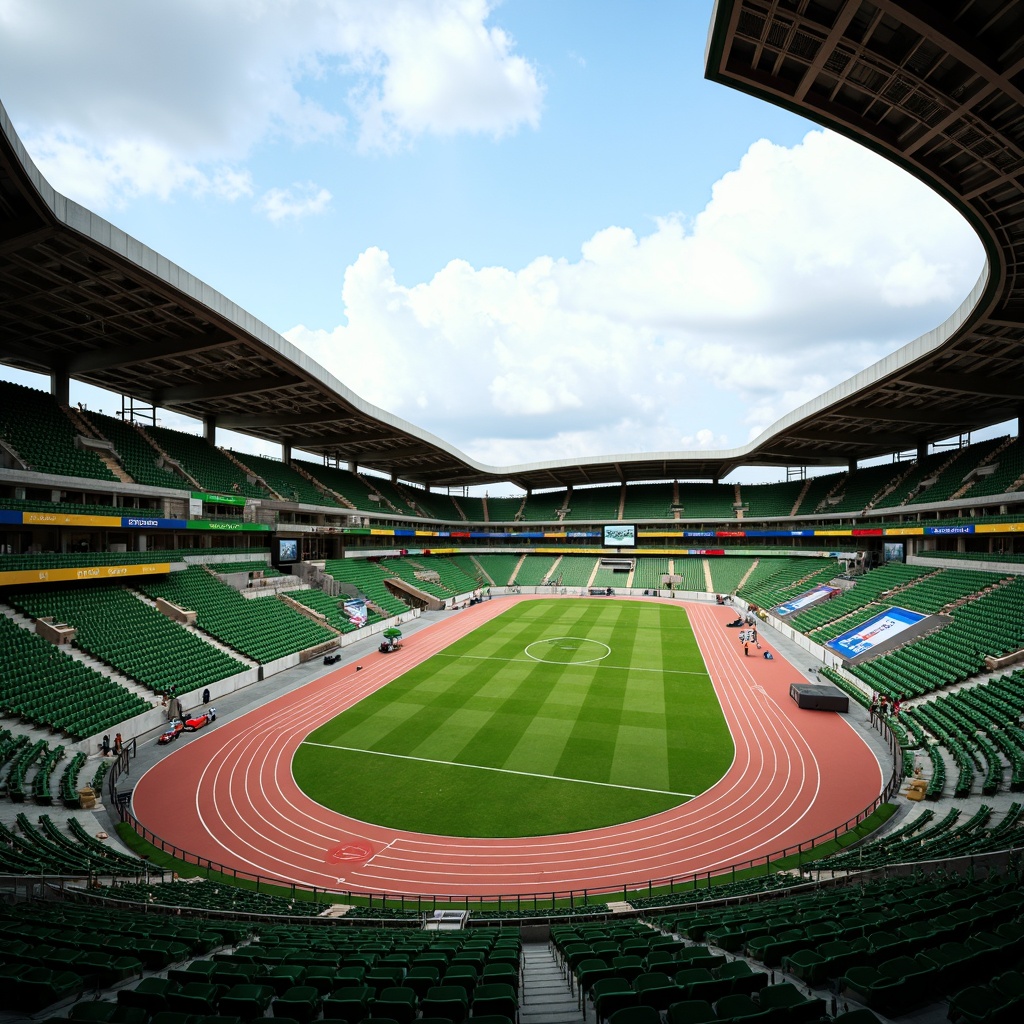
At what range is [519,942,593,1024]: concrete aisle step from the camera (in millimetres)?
6324

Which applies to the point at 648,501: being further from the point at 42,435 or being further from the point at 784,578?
the point at 42,435

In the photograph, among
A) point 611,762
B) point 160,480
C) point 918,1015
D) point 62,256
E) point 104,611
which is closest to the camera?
point 918,1015

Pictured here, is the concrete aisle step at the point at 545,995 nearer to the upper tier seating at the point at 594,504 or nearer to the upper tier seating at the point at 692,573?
the upper tier seating at the point at 692,573

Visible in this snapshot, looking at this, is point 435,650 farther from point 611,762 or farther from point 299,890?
point 299,890

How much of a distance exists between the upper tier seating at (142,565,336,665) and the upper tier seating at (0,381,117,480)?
23.2ft

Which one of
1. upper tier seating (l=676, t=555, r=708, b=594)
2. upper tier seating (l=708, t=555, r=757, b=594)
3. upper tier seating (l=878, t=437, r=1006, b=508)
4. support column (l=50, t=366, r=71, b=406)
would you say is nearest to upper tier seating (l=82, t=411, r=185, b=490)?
support column (l=50, t=366, r=71, b=406)

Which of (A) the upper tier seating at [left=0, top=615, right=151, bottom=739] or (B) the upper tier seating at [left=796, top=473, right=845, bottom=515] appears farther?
(B) the upper tier seating at [left=796, top=473, right=845, bottom=515]

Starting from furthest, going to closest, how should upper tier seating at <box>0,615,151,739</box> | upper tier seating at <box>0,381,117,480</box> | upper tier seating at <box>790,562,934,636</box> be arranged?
upper tier seating at <box>790,562,934,636</box> < upper tier seating at <box>0,381,117,480</box> < upper tier seating at <box>0,615,151,739</box>

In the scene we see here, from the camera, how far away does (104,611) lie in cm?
2628

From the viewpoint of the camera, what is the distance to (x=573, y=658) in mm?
34062

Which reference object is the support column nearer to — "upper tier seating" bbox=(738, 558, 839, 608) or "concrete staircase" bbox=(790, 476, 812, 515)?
"upper tier seating" bbox=(738, 558, 839, 608)

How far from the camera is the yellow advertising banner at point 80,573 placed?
22734 mm

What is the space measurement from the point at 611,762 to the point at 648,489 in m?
59.9

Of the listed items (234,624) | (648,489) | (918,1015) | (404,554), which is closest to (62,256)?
(234,624)
